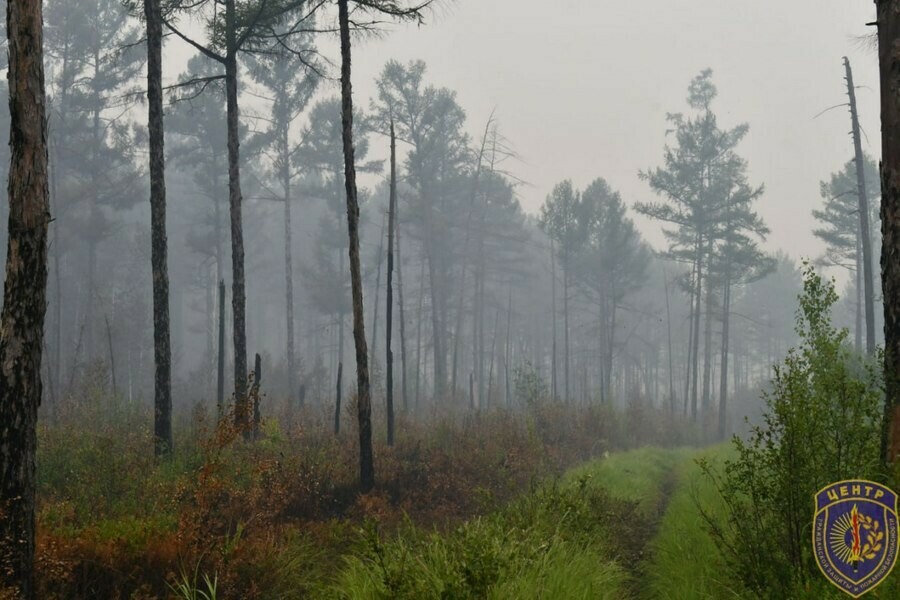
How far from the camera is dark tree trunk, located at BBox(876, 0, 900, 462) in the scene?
6008 mm

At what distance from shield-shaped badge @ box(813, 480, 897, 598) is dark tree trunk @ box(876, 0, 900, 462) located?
9.24ft

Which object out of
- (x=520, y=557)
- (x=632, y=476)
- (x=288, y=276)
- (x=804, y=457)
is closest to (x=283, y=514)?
(x=520, y=557)

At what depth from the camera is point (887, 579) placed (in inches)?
173

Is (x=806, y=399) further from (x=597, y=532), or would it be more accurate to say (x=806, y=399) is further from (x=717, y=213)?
(x=717, y=213)

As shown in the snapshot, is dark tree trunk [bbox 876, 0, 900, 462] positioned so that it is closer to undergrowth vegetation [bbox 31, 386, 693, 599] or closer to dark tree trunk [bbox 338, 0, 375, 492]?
undergrowth vegetation [bbox 31, 386, 693, 599]

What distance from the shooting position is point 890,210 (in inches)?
256

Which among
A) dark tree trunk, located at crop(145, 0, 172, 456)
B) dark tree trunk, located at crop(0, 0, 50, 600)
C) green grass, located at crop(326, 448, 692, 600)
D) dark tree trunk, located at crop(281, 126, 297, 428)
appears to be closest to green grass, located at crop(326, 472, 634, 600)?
green grass, located at crop(326, 448, 692, 600)

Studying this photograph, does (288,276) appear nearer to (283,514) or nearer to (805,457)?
(283,514)

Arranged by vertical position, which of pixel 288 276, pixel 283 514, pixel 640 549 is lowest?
pixel 640 549

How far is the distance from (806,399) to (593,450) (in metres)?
16.9

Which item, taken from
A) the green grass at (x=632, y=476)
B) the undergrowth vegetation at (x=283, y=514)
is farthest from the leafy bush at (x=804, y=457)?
the green grass at (x=632, y=476)

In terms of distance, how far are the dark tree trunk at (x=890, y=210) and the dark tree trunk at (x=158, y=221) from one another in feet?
36.5

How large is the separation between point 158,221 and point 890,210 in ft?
38.0

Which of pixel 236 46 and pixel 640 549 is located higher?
pixel 236 46
